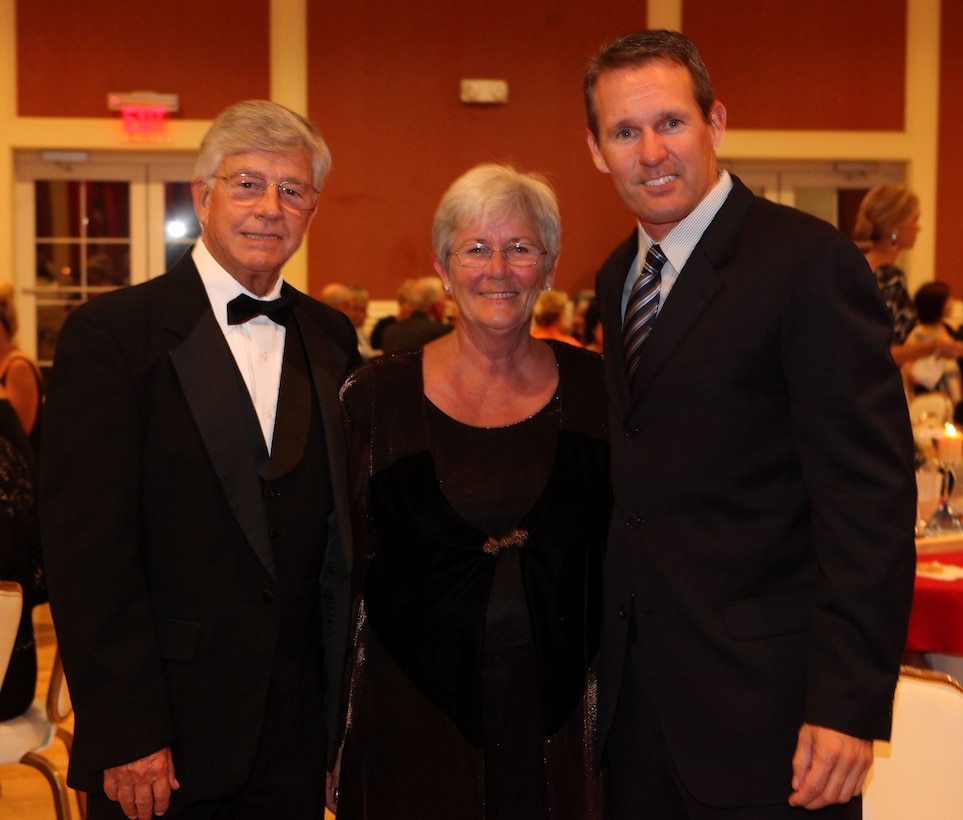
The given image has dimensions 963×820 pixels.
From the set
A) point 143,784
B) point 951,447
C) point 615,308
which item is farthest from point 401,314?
point 143,784

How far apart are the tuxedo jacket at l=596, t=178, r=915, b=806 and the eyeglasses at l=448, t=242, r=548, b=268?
49cm

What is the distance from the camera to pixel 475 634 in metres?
2.20

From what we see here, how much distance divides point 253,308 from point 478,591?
0.67 metres

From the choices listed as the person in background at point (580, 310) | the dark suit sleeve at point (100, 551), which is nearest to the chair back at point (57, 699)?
the dark suit sleeve at point (100, 551)

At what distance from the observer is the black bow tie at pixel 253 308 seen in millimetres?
2105

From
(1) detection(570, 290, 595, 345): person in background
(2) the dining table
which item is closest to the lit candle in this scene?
(2) the dining table

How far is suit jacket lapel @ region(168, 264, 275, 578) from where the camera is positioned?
200 centimetres

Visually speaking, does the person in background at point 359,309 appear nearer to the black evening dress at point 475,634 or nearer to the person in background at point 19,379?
the person in background at point 19,379

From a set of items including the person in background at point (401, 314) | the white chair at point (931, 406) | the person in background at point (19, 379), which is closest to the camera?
the white chair at point (931, 406)

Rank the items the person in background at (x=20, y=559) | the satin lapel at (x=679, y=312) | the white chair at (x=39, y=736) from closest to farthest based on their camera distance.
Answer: the satin lapel at (x=679, y=312) → the person in background at (x=20, y=559) → the white chair at (x=39, y=736)

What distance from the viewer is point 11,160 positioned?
350 inches

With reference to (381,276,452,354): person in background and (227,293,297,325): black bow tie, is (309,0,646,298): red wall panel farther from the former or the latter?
(227,293,297,325): black bow tie

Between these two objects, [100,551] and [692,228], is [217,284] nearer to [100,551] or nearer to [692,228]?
[100,551]

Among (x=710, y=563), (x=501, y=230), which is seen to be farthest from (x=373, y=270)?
(x=710, y=563)
